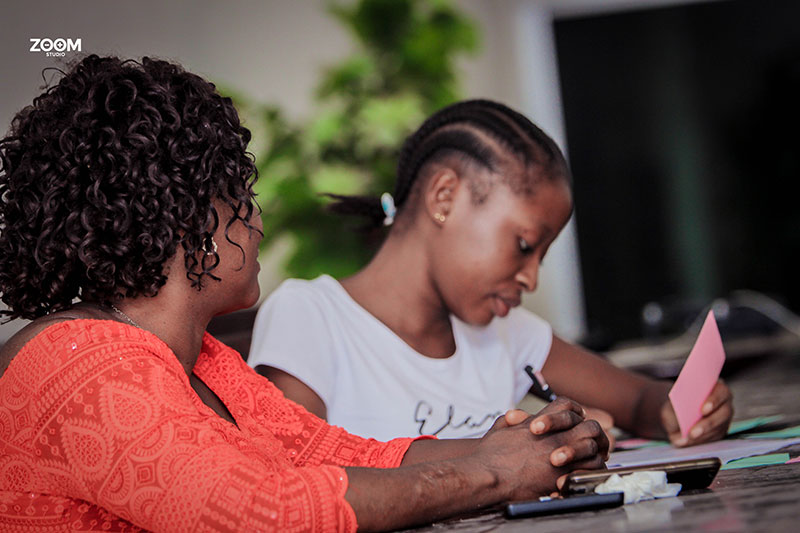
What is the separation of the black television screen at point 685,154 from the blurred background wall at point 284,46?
0.11m

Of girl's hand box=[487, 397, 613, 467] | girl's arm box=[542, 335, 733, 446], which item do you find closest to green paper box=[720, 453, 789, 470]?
girl's hand box=[487, 397, 613, 467]

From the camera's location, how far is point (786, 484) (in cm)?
85

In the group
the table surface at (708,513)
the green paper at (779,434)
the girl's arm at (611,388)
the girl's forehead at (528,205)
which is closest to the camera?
the table surface at (708,513)

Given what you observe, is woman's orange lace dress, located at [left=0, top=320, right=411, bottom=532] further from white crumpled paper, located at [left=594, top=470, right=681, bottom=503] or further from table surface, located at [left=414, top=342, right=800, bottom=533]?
white crumpled paper, located at [left=594, top=470, right=681, bottom=503]

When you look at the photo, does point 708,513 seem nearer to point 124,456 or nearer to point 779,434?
point 124,456

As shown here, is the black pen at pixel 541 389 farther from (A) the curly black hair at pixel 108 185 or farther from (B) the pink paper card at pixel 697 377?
(A) the curly black hair at pixel 108 185

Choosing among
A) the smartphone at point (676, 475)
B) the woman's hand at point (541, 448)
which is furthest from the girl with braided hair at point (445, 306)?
the smartphone at point (676, 475)

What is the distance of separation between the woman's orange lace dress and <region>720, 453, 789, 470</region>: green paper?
0.51 metres

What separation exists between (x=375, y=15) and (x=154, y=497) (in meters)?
3.59

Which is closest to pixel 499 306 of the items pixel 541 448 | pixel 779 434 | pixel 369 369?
pixel 369 369

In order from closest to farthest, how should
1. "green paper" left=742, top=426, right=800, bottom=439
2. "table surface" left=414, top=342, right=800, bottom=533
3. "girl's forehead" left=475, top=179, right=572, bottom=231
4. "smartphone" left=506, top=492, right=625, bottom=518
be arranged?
"table surface" left=414, top=342, right=800, bottom=533 → "smartphone" left=506, top=492, right=625, bottom=518 → "green paper" left=742, top=426, right=800, bottom=439 → "girl's forehead" left=475, top=179, right=572, bottom=231

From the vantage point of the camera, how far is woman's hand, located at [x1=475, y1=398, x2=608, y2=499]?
92 centimetres

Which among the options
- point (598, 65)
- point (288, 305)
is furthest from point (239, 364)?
point (598, 65)

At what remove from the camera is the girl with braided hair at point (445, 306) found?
1.42 m
